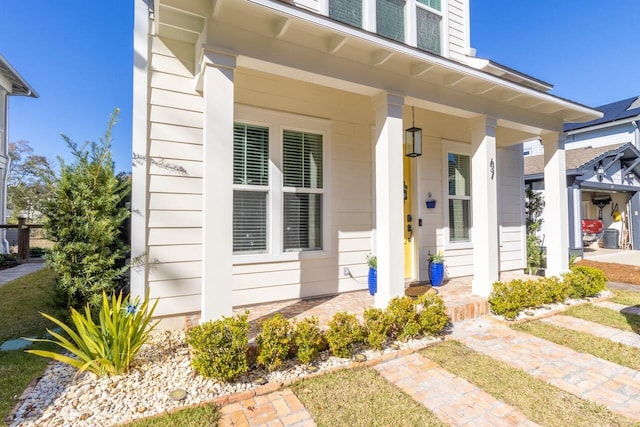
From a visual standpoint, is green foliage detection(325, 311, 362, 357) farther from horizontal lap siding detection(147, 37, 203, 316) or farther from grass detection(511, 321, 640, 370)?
grass detection(511, 321, 640, 370)

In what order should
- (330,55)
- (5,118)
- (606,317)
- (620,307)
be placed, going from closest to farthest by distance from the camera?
(330,55), (606,317), (620,307), (5,118)

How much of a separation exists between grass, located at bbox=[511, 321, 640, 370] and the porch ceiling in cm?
299

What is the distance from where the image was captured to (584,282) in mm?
4930

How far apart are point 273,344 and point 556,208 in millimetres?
5398

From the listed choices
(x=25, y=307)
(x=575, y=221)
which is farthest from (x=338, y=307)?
(x=575, y=221)

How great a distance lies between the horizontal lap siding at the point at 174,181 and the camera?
136 inches

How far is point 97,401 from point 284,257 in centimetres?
243

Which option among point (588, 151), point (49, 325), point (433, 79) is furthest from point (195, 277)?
point (588, 151)

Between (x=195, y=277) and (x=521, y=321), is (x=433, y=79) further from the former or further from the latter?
(x=195, y=277)

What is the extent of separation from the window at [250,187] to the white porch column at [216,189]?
45.8 inches

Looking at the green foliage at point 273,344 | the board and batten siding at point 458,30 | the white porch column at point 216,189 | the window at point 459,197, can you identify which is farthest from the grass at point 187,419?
the board and batten siding at point 458,30

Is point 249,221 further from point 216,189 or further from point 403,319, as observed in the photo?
point 403,319

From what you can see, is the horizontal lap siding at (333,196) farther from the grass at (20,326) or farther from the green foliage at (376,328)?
the grass at (20,326)

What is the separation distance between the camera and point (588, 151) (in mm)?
12641
